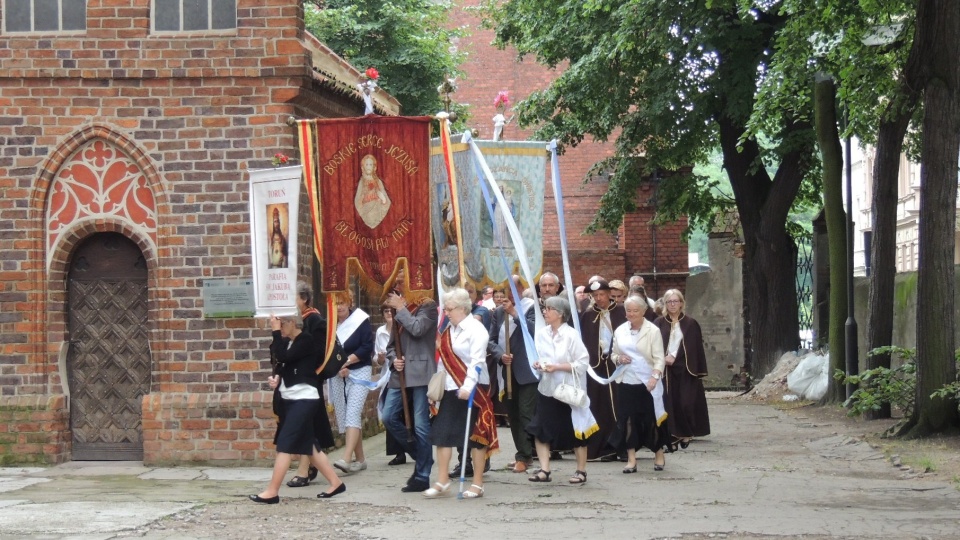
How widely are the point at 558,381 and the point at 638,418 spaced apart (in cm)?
136

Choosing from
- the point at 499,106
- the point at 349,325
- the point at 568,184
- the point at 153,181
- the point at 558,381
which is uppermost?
the point at 568,184

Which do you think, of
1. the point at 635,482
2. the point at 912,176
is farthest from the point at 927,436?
the point at 912,176

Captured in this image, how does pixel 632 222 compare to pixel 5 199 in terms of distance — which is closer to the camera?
pixel 5 199

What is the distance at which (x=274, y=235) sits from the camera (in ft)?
40.4

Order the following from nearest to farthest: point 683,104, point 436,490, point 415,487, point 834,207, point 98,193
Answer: point 436,490, point 415,487, point 98,193, point 834,207, point 683,104

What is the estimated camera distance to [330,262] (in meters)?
12.4

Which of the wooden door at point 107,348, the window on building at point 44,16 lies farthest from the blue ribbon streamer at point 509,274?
the window on building at point 44,16

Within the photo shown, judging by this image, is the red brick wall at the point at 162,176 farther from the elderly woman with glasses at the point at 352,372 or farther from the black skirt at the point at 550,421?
the black skirt at the point at 550,421

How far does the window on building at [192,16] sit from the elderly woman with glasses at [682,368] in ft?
17.8

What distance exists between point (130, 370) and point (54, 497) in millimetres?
2849

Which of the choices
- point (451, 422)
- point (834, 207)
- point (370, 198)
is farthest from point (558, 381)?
point (834, 207)

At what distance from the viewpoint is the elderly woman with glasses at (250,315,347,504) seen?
37.0ft

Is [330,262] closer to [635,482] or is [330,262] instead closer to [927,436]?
[635,482]

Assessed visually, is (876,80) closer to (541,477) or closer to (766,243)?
(766,243)
